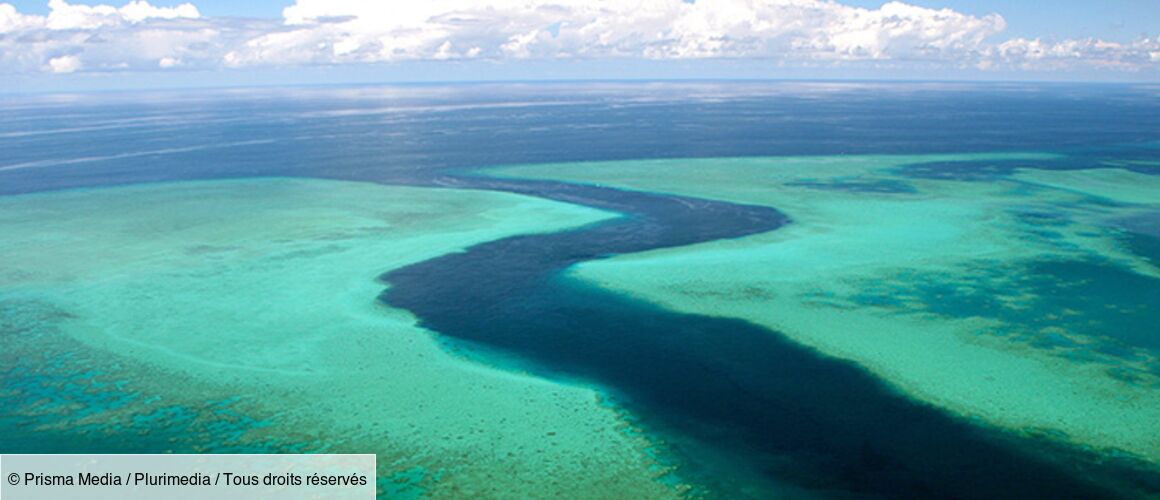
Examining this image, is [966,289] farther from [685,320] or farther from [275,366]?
[275,366]

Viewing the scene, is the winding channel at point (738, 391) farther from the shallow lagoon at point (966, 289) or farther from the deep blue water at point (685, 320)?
the shallow lagoon at point (966, 289)

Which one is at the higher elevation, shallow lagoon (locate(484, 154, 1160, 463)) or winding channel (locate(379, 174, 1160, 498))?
shallow lagoon (locate(484, 154, 1160, 463))

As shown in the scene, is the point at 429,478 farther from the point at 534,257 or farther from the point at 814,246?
the point at 814,246

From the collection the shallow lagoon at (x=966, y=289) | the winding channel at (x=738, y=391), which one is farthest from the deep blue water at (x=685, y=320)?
the shallow lagoon at (x=966, y=289)

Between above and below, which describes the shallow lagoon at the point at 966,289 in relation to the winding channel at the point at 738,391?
above

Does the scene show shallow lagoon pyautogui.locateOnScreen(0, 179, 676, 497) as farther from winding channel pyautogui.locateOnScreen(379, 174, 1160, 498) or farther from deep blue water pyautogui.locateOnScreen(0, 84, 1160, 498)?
deep blue water pyautogui.locateOnScreen(0, 84, 1160, 498)

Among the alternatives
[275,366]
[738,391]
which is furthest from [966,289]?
[275,366]

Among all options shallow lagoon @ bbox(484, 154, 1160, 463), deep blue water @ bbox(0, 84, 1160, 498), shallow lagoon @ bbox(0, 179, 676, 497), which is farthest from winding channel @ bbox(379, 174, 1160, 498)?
shallow lagoon @ bbox(0, 179, 676, 497)

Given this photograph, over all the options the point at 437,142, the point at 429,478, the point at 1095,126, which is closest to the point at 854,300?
the point at 429,478
